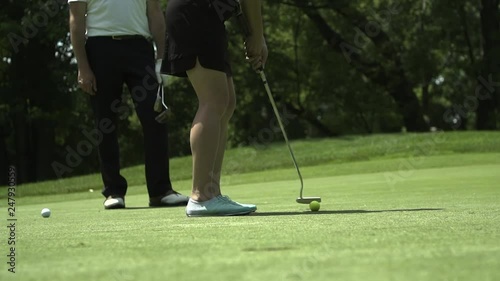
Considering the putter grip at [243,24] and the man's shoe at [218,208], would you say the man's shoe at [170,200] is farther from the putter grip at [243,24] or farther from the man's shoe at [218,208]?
the putter grip at [243,24]

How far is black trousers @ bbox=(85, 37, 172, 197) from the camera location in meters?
7.34

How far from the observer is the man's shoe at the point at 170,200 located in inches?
282

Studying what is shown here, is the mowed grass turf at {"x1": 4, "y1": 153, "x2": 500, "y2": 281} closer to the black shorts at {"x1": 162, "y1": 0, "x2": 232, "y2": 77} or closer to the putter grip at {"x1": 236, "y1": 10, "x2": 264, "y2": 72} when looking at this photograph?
the black shorts at {"x1": 162, "y1": 0, "x2": 232, "y2": 77}

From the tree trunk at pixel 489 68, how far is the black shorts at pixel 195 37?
26059 millimetres

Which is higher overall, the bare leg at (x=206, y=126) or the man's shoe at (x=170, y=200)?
the bare leg at (x=206, y=126)

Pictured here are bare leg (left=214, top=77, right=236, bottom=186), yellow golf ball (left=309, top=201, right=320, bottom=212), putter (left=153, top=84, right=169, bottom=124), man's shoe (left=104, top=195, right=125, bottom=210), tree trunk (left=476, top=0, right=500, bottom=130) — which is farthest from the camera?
tree trunk (left=476, top=0, right=500, bottom=130)

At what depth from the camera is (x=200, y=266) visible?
2717mm

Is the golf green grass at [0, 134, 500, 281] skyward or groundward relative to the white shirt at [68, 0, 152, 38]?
groundward

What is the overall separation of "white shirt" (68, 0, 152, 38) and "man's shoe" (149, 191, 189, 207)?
1.32 metres

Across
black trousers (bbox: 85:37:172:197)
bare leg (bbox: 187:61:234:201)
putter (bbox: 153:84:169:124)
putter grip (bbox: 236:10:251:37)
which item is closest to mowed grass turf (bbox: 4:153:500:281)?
bare leg (bbox: 187:61:234:201)

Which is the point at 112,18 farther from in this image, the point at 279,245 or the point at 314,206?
the point at 279,245

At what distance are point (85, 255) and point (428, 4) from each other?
33190 millimetres

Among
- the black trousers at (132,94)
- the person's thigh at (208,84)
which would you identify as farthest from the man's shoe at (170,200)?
the person's thigh at (208,84)

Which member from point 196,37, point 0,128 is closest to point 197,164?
point 196,37
